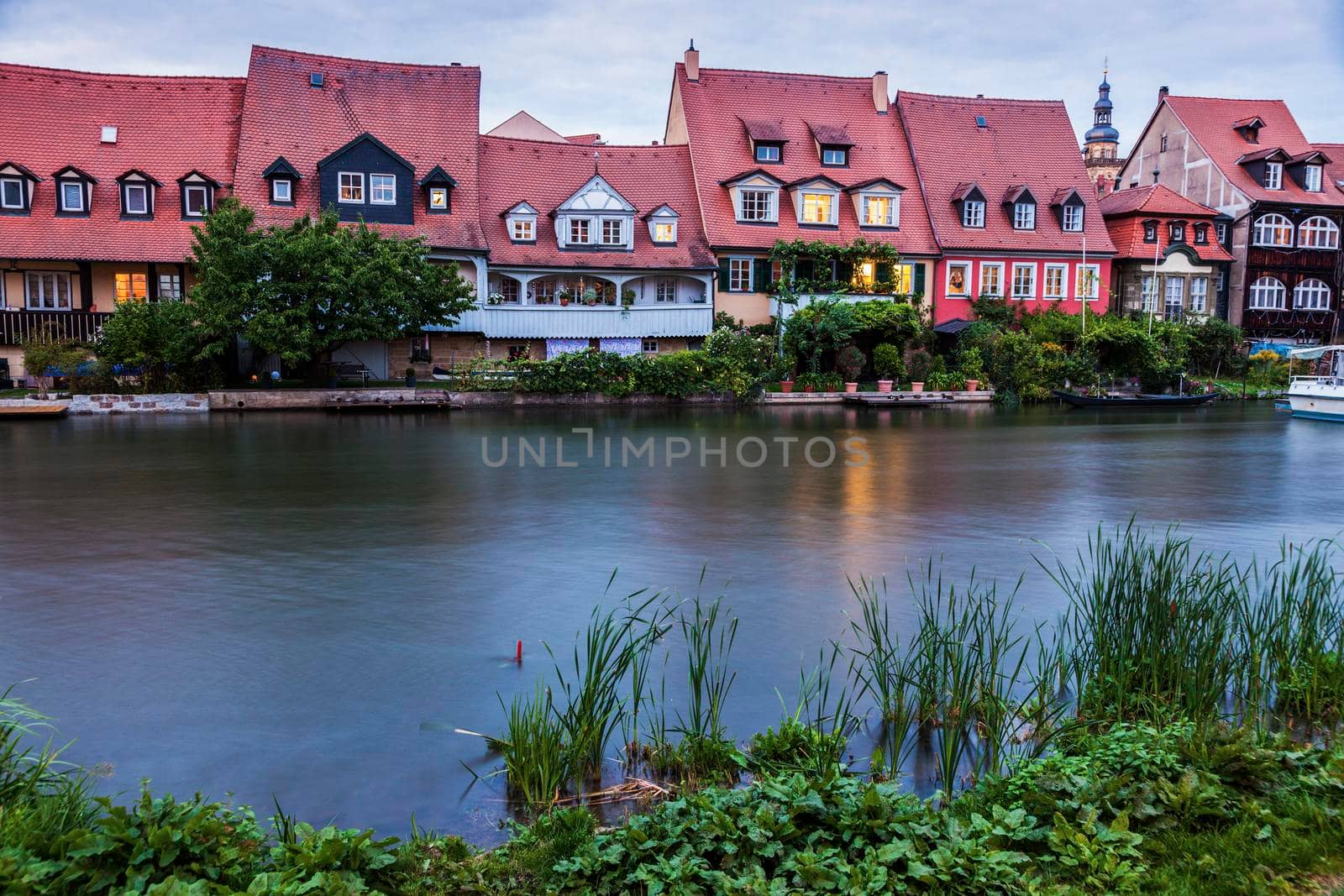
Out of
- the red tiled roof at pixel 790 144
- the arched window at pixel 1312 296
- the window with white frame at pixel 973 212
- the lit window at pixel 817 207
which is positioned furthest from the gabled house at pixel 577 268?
the arched window at pixel 1312 296

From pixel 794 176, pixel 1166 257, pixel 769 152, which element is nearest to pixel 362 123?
pixel 769 152

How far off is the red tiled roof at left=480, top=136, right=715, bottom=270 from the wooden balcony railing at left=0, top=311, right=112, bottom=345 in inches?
534

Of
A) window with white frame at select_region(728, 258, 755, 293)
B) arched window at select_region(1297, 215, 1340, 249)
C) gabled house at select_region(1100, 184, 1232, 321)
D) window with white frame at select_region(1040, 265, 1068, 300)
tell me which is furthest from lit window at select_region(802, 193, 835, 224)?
arched window at select_region(1297, 215, 1340, 249)

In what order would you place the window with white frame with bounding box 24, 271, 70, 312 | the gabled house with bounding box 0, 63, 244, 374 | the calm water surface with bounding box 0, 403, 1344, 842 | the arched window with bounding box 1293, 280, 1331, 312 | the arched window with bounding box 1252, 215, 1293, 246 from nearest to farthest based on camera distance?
the calm water surface with bounding box 0, 403, 1344, 842, the gabled house with bounding box 0, 63, 244, 374, the window with white frame with bounding box 24, 271, 70, 312, the arched window with bounding box 1252, 215, 1293, 246, the arched window with bounding box 1293, 280, 1331, 312

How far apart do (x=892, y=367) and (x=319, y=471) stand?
24.4 metres

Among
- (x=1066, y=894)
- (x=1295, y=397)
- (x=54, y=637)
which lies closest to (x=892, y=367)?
(x=1295, y=397)

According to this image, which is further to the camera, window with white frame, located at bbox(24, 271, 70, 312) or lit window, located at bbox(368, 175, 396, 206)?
lit window, located at bbox(368, 175, 396, 206)

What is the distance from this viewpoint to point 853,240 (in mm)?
42031

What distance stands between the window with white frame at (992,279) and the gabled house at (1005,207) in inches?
1.4

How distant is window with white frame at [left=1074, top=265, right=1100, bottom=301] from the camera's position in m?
44.8

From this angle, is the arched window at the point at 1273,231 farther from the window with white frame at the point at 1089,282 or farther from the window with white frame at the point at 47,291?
the window with white frame at the point at 47,291

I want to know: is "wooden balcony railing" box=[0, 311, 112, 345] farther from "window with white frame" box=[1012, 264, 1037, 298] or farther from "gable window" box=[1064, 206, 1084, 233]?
"gable window" box=[1064, 206, 1084, 233]

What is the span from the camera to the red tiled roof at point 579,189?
3941 centimetres

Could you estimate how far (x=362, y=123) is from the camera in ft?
132
